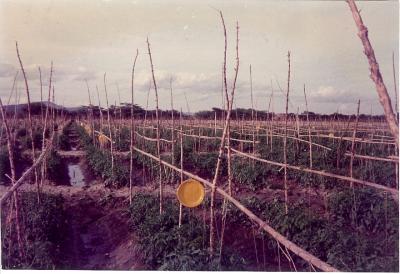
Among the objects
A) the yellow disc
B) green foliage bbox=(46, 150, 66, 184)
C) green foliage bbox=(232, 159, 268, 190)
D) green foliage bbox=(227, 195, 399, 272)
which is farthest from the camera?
green foliage bbox=(46, 150, 66, 184)

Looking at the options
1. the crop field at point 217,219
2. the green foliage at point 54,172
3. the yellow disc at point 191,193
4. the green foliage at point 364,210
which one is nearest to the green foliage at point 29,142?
the green foliage at point 54,172

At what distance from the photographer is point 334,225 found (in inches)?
198

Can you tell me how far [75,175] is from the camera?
10797 millimetres

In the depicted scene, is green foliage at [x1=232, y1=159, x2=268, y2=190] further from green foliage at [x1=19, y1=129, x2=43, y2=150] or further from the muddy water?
green foliage at [x1=19, y1=129, x2=43, y2=150]

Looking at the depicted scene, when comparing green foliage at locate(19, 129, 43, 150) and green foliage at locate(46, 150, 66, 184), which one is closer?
green foliage at locate(46, 150, 66, 184)

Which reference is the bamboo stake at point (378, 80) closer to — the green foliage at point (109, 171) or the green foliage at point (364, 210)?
the green foliage at point (364, 210)

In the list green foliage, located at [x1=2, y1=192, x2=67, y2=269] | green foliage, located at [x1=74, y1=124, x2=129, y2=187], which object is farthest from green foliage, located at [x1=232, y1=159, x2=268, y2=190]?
green foliage, located at [x1=2, y1=192, x2=67, y2=269]

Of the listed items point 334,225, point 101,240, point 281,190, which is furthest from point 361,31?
point 281,190

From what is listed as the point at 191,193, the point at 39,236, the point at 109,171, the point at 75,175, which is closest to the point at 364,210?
the point at 191,193

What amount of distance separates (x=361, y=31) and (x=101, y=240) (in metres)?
4.60

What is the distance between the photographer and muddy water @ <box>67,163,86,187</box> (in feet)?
32.0

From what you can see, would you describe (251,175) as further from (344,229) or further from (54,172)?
(54,172)

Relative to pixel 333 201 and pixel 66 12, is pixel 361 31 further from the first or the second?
pixel 333 201

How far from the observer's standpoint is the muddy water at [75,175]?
975 cm
